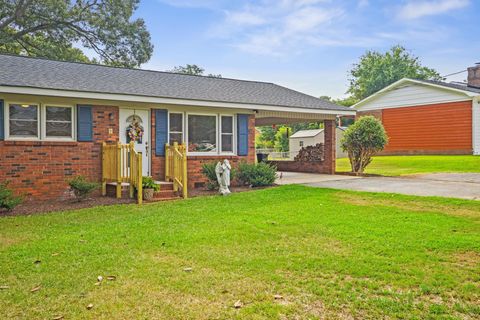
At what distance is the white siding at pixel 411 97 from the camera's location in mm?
20688

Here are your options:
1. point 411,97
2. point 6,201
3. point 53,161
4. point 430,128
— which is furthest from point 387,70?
point 6,201

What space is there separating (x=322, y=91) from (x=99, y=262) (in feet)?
159

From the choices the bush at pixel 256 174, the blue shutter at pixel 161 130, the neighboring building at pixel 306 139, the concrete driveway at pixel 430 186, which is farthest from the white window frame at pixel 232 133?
the neighboring building at pixel 306 139

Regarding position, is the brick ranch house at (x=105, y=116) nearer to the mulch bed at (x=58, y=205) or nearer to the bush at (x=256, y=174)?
the mulch bed at (x=58, y=205)

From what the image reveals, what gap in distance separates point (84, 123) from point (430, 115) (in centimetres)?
1876

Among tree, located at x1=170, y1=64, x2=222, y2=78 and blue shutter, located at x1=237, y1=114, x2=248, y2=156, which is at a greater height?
tree, located at x1=170, y1=64, x2=222, y2=78

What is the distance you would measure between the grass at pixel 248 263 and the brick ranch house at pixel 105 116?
2.32m

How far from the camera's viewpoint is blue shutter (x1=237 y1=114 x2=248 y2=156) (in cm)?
1209

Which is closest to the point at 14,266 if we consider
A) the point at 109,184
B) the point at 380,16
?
the point at 109,184

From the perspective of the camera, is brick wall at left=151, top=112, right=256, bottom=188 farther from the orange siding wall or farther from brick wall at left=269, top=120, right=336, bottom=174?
the orange siding wall

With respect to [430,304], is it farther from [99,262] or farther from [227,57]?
[227,57]

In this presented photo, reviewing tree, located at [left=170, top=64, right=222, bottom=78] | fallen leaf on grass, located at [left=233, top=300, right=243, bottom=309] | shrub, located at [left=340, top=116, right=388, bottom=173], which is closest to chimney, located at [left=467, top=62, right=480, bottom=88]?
shrub, located at [left=340, top=116, right=388, bottom=173]

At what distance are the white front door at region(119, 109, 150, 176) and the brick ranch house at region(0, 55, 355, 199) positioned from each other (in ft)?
0.09

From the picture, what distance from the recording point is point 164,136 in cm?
1080
